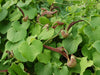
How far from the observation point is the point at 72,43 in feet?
2.45

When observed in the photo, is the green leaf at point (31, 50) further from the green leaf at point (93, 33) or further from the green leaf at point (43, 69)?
the green leaf at point (93, 33)

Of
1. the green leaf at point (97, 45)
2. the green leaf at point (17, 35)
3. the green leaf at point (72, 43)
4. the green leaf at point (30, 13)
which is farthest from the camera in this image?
the green leaf at point (30, 13)

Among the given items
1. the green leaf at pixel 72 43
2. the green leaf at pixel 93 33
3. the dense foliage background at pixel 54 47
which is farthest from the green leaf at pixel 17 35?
the green leaf at pixel 93 33

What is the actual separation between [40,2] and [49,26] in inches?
20.3

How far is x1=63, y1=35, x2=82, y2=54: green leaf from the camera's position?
0.73 metres

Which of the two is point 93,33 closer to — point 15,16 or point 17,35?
point 17,35

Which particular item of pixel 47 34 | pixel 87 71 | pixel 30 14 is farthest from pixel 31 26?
pixel 87 71

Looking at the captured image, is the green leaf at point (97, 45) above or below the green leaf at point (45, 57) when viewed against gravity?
above

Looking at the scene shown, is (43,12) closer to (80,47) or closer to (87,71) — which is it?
(80,47)

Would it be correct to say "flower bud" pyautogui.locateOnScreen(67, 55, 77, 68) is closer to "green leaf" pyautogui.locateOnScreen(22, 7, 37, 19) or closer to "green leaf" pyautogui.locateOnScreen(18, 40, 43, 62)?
"green leaf" pyautogui.locateOnScreen(18, 40, 43, 62)

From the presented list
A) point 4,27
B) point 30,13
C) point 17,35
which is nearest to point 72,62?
point 17,35

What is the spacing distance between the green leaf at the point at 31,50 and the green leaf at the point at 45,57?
50 mm

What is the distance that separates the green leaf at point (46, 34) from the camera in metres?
0.81

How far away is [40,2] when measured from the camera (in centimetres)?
137
